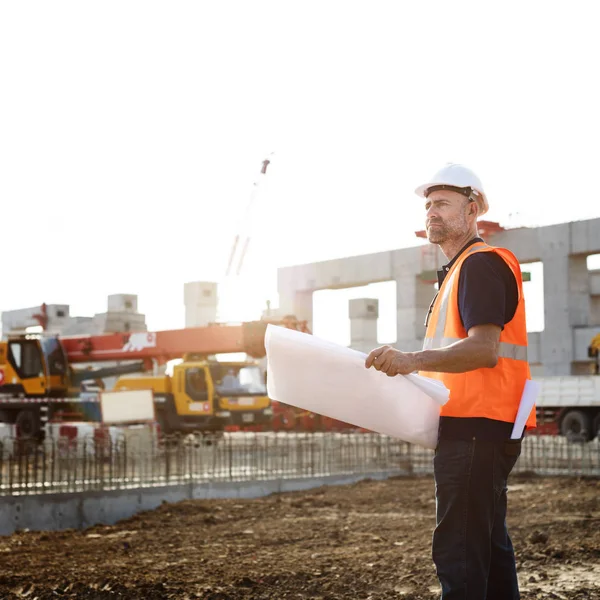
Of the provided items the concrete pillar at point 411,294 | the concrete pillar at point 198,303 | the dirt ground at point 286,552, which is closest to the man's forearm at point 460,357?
the dirt ground at point 286,552

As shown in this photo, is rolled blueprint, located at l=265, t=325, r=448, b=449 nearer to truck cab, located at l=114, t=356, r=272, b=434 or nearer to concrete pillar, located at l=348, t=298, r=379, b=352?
truck cab, located at l=114, t=356, r=272, b=434

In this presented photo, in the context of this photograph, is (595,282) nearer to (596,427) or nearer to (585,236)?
(585,236)

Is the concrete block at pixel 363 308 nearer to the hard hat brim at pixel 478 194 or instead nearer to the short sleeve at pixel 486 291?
the hard hat brim at pixel 478 194

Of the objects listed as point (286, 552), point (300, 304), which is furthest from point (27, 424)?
point (300, 304)

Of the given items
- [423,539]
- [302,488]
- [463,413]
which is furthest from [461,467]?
[302,488]

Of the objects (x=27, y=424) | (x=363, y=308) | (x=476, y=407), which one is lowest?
(x=27, y=424)

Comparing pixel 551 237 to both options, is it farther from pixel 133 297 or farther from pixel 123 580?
pixel 123 580

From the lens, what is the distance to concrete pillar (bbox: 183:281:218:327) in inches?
2048

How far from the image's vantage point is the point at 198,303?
52125mm

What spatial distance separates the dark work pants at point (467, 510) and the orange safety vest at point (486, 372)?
122 mm

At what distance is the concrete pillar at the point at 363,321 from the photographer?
157ft

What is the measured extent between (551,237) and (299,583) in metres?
35.7

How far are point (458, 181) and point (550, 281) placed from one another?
3835 centimetres

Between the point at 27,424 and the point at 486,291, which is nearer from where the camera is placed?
the point at 486,291
